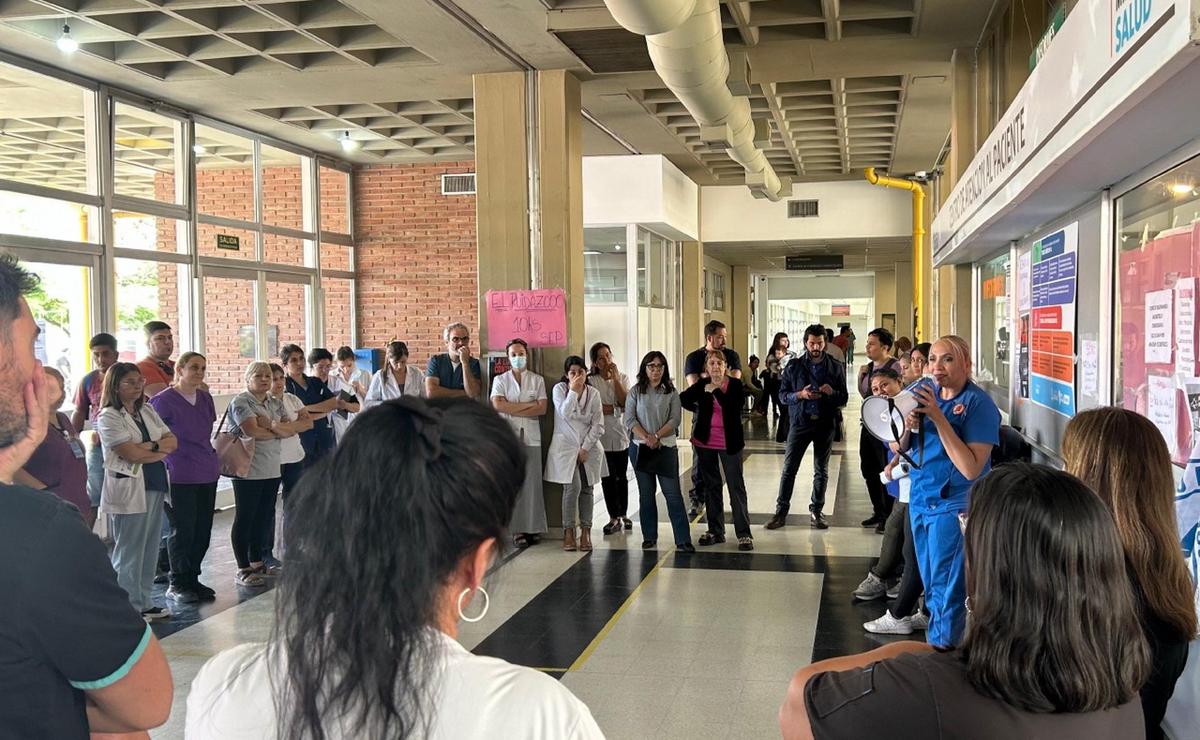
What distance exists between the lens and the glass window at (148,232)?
8.35 m

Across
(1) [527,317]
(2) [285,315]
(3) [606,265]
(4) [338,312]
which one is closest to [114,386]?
(1) [527,317]

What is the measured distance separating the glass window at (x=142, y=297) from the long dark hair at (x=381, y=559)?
804 cm

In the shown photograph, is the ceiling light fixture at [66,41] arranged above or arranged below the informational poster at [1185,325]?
above

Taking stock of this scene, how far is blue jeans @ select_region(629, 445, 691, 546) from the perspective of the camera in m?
6.83

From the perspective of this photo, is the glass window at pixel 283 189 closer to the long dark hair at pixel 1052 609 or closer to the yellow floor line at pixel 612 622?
the yellow floor line at pixel 612 622

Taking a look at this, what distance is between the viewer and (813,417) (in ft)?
24.7

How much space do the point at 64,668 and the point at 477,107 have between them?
22.1ft

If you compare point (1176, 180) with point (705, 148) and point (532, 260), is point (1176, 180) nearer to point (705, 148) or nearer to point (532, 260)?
point (532, 260)

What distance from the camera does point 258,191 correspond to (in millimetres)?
10617

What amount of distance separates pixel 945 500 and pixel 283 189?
9.38m

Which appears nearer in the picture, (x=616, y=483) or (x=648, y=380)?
(x=648, y=380)

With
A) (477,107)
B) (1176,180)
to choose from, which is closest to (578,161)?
(477,107)

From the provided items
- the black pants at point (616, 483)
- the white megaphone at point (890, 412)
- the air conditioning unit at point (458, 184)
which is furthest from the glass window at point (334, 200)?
the white megaphone at point (890, 412)

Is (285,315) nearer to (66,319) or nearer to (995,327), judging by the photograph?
(66,319)
